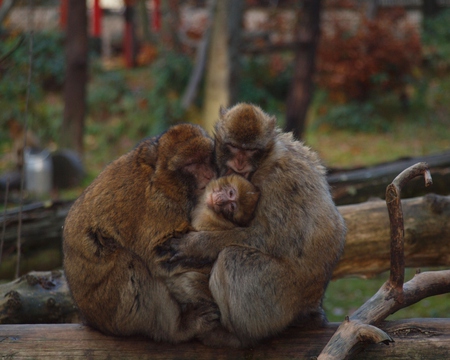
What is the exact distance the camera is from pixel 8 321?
479 centimetres

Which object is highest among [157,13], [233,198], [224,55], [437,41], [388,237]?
[157,13]

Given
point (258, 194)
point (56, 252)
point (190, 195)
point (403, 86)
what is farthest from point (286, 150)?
point (403, 86)

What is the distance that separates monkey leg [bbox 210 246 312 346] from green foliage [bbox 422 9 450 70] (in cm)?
1467

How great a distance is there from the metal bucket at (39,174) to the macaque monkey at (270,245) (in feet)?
28.3

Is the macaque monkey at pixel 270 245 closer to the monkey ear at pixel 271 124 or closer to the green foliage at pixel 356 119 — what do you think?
the monkey ear at pixel 271 124

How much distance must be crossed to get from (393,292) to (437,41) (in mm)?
15362

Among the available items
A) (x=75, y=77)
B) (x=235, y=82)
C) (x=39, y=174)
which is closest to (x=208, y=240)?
(x=235, y=82)

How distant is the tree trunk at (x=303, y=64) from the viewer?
461 inches

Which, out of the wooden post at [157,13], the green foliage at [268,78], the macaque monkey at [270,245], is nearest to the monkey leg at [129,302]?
the macaque monkey at [270,245]

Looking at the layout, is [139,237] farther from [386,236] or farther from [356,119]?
[356,119]

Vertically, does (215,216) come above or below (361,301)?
above

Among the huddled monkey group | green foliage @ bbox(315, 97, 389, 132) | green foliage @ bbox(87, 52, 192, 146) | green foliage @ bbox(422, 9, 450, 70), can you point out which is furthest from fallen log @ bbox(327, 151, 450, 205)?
green foliage @ bbox(422, 9, 450, 70)

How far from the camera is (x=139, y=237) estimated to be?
13.0 ft

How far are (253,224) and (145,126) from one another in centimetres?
1261
